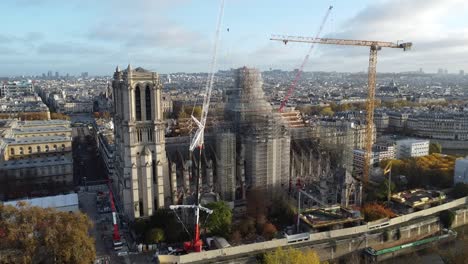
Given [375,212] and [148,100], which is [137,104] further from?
[375,212]

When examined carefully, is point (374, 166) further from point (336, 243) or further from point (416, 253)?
point (336, 243)

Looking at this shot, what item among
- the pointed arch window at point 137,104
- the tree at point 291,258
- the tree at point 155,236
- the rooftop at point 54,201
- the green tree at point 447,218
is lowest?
the green tree at point 447,218

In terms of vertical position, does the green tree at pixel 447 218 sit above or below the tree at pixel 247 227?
below

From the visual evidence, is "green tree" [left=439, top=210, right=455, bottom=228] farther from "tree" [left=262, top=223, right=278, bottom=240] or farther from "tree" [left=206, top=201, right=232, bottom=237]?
"tree" [left=206, top=201, right=232, bottom=237]

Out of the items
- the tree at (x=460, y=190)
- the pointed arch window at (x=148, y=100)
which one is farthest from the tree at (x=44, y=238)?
the tree at (x=460, y=190)

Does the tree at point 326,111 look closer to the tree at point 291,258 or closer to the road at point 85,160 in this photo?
the road at point 85,160
